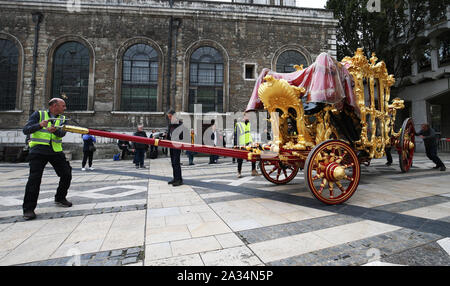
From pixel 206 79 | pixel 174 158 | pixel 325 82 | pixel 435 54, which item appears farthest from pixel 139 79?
pixel 435 54

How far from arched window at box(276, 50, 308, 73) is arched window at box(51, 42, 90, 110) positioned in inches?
527

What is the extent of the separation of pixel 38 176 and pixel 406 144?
327 inches

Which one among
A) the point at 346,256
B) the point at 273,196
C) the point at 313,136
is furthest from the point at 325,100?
the point at 346,256

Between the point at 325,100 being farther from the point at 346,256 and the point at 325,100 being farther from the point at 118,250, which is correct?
the point at 118,250

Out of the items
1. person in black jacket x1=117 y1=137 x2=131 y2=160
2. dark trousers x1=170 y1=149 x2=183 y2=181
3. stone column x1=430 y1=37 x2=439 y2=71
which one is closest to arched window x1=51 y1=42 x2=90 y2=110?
person in black jacket x1=117 y1=137 x2=131 y2=160

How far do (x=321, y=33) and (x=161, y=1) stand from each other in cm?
1188

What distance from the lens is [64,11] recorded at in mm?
14367

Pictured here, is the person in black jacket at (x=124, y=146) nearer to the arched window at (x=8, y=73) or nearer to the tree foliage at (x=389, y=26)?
the arched window at (x=8, y=73)

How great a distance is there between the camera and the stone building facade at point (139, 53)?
1418cm

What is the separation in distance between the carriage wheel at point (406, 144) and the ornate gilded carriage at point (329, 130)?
614mm

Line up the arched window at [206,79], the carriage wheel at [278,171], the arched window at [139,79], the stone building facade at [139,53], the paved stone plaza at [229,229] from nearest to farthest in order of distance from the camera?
the paved stone plaza at [229,229] → the carriage wheel at [278,171] → the stone building facade at [139,53] → the arched window at [139,79] → the arched window at [206,79]

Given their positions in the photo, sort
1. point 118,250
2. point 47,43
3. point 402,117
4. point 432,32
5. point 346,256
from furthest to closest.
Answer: point 402,117, point 432,32, point 47,43, point 118,250, point 346,256

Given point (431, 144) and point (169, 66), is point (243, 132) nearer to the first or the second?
point (431, 144)

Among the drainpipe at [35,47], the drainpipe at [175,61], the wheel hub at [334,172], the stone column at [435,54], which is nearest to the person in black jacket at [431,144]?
the wheel hub at [334,172]
